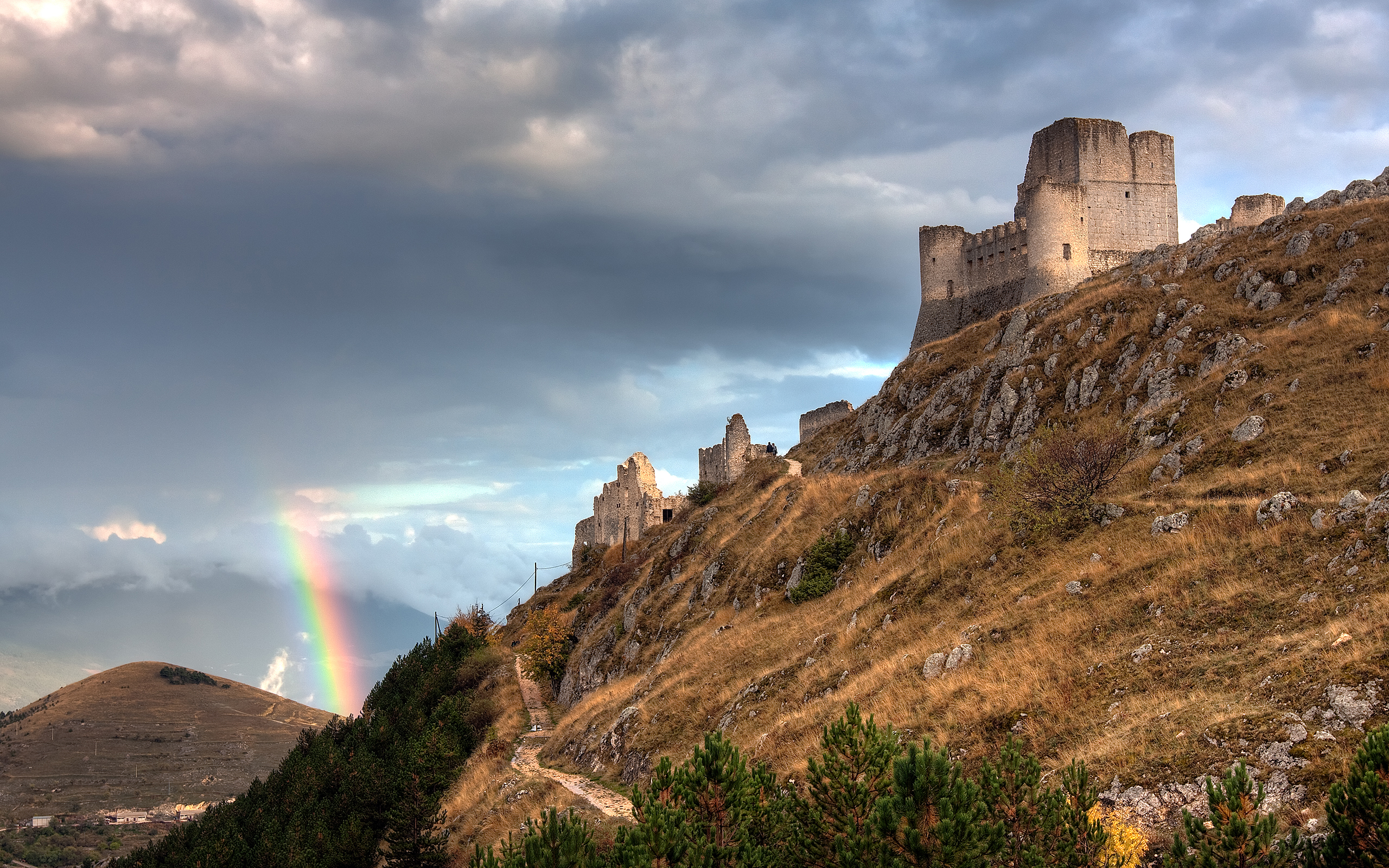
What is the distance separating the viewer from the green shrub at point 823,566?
3538cm

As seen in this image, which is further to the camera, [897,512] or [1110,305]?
[1110,305]

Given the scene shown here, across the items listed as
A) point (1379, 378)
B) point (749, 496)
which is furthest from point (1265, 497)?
point (749, 496)

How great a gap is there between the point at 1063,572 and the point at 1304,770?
36.3 feet

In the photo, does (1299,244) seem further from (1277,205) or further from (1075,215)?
(1277,205)

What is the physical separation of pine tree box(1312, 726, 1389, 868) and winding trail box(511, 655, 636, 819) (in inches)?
600

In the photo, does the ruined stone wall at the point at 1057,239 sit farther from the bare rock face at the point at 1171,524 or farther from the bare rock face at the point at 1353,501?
the bare rock face at the point at 1353,501

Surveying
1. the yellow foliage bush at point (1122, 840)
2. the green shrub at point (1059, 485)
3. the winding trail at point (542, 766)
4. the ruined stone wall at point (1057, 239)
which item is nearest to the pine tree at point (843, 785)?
the yellow foliage bush at point (1122, 840)

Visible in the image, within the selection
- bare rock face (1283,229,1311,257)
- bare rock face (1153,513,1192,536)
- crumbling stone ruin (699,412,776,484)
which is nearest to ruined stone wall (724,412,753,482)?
crumbling stone ruin (699,412,776,484)

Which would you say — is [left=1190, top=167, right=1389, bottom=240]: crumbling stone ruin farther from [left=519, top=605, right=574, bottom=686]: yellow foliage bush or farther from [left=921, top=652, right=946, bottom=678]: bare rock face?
[left=519, top=605, right=574, bottom=686]: yellow foliage bush

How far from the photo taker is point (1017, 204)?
63344 mm

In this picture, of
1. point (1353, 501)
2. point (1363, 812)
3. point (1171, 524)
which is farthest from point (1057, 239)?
Answer: point (1363, 812)

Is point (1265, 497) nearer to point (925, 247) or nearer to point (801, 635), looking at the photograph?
point (801, 635)

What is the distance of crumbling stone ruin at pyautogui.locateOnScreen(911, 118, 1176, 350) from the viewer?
57.2 meters

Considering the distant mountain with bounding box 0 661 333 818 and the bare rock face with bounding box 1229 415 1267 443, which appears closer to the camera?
the bare rock face with bounding box 1229 415 1267 443
